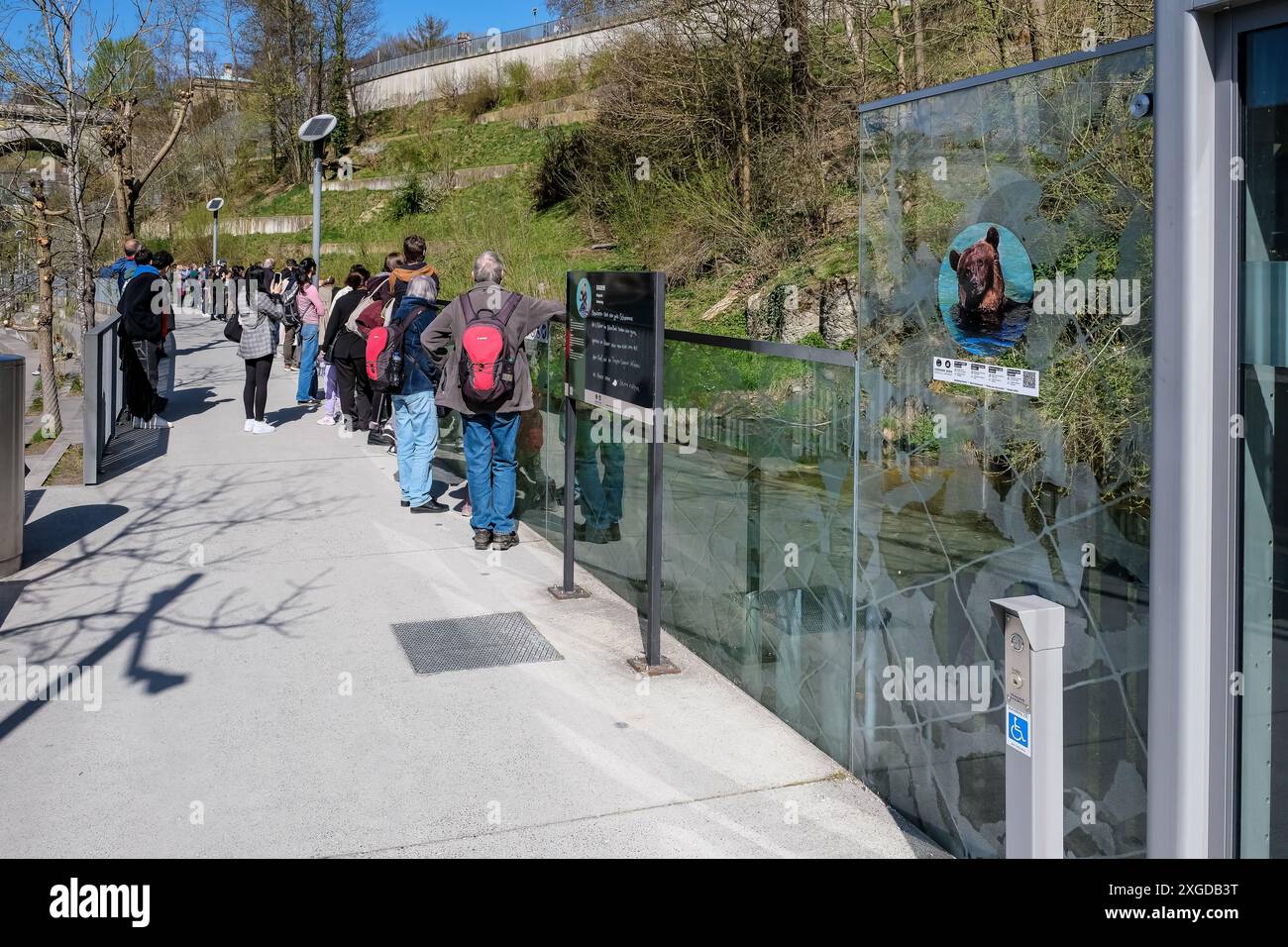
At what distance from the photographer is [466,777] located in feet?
17.0

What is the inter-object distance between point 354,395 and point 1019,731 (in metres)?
11.2

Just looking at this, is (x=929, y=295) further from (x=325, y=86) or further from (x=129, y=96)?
(x=325, y=86)

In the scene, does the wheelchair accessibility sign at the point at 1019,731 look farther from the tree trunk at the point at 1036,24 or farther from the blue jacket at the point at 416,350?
the tree trunk at the point at 1036,24

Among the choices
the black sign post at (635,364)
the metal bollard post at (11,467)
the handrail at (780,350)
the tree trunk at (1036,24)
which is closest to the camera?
the handrail at (780,350)

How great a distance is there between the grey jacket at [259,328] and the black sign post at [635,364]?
6633mm

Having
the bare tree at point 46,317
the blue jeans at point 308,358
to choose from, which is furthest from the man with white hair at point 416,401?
the blue jeans at point 308,358

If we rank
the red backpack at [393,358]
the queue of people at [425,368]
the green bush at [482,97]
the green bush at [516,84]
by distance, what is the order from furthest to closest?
the green bush at [482,97]
the green bush at [516,84]
the red backpack at [393,358]
the queue of people at [425,368]

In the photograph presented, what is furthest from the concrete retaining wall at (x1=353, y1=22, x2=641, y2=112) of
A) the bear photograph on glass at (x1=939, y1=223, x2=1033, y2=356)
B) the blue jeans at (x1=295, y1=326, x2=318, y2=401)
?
the bear photograph on glass at (x1=939, y1=223, x2=1033, y2=356)

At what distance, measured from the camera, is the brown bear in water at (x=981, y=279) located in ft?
13.3

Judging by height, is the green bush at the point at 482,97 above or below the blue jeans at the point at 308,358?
above

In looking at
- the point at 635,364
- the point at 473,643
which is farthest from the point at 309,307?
the point at 635,364

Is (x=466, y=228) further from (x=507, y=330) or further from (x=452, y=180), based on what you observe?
(x=507, y=330)

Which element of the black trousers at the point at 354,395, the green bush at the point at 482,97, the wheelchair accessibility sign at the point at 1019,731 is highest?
the green bush at the point at 482,97

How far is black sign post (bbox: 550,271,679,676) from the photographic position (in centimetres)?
639
